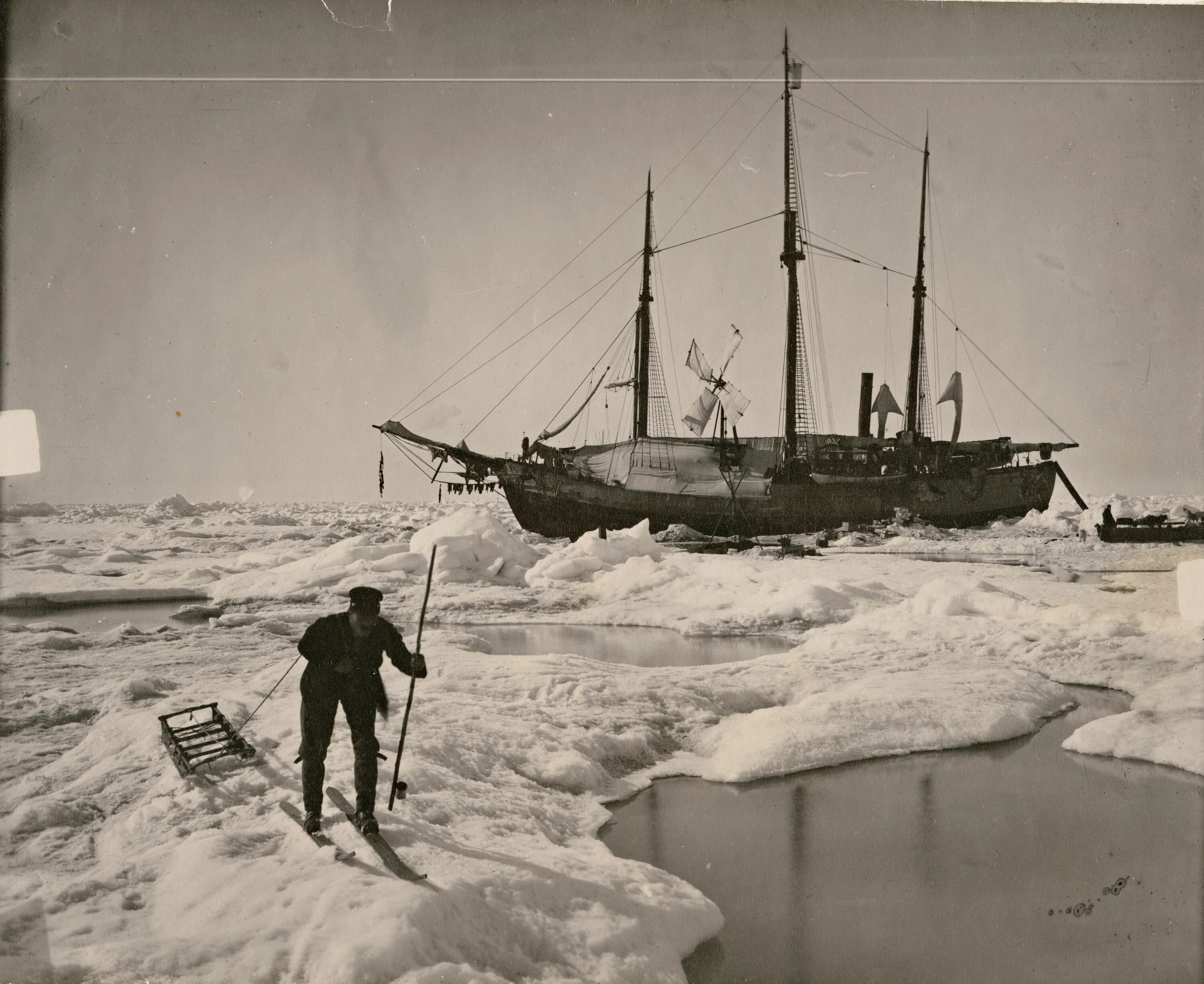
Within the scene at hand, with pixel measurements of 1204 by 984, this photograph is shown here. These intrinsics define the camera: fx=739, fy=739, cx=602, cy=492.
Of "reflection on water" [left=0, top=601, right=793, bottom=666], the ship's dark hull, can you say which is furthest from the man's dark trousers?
the ship's dark hull

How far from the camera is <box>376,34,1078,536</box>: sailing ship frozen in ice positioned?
2189 centimetres

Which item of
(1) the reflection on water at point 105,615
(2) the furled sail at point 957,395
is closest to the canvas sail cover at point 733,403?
(2) the furled sail at point 957,395

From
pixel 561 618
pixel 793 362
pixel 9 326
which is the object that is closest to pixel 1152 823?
pixel 561 618

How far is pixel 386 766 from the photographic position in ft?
14.1

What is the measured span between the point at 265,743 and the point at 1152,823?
18.0ft

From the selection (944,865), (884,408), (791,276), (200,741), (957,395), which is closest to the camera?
(944,865)

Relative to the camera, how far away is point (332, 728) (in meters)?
3.40

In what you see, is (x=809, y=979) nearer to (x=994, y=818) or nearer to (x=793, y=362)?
(x=994, y=818)

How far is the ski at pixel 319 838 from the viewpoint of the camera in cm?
320

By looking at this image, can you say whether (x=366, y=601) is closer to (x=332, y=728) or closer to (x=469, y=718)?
(x=332, y=728)

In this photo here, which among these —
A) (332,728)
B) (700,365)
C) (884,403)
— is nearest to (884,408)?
(884,403)

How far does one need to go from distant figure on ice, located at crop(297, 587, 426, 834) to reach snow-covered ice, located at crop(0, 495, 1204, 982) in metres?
0.26

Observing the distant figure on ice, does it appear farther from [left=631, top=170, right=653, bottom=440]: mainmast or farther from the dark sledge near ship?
[left=631, top=170, right=653, bottom=440]: mainmast

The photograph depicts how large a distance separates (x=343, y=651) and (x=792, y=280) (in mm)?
15880
